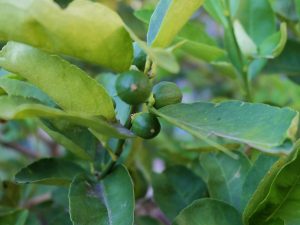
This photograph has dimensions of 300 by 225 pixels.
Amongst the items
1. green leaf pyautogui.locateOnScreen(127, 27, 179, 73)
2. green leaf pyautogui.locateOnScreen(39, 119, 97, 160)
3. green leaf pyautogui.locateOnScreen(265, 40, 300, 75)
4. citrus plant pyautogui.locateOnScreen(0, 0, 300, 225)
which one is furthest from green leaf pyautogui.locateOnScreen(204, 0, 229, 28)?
green leaf pyautogui.locateOnScreen(127, 27, 179, 73)

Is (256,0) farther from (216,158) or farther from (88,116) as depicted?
(88,116)

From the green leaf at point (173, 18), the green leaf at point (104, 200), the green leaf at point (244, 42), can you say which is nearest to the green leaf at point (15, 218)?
the green leaf at point (104, 200)

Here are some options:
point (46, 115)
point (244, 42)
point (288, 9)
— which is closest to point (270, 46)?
point (244, 42)

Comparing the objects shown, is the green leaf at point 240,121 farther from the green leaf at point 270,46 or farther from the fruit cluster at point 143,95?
the green leaf at point 270,46

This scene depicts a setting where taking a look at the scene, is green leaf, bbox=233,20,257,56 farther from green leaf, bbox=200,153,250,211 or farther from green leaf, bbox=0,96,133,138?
green leaf, bbox=0,96,133,138

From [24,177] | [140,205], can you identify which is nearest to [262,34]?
[140,205]
